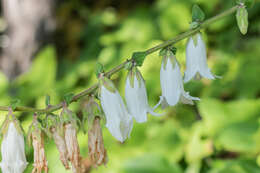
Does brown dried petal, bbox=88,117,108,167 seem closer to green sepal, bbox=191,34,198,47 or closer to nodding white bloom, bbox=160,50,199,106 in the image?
nodding white bloom, bbox=160,50,199,106

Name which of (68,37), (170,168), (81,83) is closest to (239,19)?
(170,168)

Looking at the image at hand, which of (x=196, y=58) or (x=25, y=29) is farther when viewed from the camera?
(x=25, y=29)

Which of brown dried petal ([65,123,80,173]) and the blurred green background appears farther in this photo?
the blurred green background

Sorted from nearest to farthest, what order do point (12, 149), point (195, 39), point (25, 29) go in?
point (12, 149)
point (195, 39)
point (25, 29)

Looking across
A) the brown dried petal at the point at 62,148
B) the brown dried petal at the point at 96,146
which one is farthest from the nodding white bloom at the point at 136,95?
the brown dried petal at the point at 62,148

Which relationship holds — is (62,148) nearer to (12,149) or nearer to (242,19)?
(12,149)

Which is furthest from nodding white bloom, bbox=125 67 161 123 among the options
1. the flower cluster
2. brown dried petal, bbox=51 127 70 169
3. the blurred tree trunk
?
the blurred tree trunk

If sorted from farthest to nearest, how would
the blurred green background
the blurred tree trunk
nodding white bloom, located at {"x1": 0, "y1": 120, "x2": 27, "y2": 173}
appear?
the blurred tree trunk
the blurred green background
nodding white bloom, located at {"x1": 0, "y1": 120, "x2": 27, "y2": 173}

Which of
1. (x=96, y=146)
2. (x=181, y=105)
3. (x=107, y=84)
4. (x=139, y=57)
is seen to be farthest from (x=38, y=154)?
(x=181, y=105)
